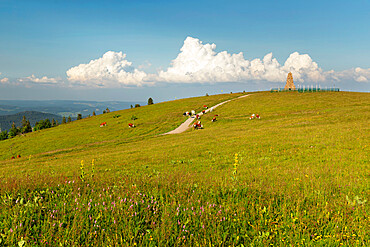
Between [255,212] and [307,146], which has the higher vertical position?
[255,212]

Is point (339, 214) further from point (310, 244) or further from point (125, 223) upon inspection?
point (125, 223)

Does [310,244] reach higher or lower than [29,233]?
lower

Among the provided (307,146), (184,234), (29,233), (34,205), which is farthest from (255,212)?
(307,146)

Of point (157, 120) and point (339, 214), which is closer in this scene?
point (339, 214)

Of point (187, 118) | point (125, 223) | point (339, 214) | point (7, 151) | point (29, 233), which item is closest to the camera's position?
point (29, 233)

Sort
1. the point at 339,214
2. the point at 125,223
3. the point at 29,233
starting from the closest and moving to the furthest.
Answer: the point at 29,233
the point at 125,223
the point at 339,214

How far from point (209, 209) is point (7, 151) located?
66937mm

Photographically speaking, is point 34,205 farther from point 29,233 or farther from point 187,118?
point 187,118

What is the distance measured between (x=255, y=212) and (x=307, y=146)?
15.1 meters

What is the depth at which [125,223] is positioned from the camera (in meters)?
3.92

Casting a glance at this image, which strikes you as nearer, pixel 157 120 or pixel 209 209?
pixel 209 209

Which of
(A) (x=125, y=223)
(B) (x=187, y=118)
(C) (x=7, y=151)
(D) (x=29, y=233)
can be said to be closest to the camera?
(D) (x=29, y=233)

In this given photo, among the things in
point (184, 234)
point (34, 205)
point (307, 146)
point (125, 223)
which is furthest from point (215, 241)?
point (307, 146)

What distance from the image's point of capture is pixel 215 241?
145 inches
